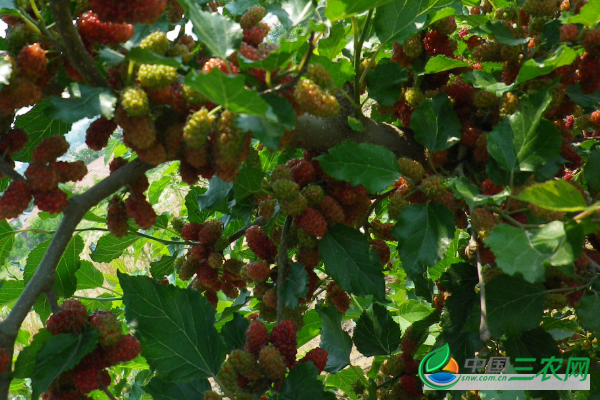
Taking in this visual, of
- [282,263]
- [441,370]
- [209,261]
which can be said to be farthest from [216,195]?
[441,370]

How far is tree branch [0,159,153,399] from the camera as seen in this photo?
24.3 inches

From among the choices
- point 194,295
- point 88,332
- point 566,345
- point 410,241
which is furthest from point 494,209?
point 566,345

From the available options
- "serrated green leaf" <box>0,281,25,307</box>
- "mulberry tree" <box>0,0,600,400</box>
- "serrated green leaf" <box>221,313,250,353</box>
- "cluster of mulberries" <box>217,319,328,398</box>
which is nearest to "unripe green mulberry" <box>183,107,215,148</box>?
"mulberry tree" <box>0,0,600,400</box>

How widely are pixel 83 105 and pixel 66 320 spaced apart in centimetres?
28

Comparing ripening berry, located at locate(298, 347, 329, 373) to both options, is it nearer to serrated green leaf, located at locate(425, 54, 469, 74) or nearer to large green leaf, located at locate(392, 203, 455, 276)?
large green leaf, located at locate(392, 203, 455, 276)

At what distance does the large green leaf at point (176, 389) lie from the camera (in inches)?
34.6

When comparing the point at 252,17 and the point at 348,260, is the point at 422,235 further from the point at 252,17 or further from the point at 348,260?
the point at 252,17

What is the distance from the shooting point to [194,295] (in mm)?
875

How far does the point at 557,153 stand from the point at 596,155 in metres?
0.17

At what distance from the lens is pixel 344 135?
100 centimetres

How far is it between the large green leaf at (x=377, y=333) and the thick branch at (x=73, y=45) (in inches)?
31.0

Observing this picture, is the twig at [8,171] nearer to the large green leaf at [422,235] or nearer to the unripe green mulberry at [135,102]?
the unripe green mulberry at [135,102]

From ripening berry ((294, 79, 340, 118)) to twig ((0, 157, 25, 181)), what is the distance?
383 mm

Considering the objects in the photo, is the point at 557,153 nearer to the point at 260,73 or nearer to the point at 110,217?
the point at 260,73
